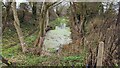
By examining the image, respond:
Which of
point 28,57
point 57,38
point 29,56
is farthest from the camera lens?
point 57,38

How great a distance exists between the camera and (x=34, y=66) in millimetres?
4531

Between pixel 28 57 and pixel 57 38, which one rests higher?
pixel 28 57

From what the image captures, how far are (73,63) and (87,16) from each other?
9.27 ft

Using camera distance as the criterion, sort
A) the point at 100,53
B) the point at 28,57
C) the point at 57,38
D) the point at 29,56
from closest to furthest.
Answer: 1. the point at 100,53
2. the point at 28,57
3. the point at 29,56
4. the point at 57,38

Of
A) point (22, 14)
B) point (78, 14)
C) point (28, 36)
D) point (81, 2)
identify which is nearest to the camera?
point (81, 2)

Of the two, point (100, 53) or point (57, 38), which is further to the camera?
point (57, 38)

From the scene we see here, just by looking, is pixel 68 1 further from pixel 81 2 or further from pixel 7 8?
pixel 7 8

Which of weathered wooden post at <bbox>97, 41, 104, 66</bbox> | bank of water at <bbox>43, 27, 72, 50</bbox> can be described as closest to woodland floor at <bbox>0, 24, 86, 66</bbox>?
bank of water at <bbox>43, 27, 72, 50</bbox>

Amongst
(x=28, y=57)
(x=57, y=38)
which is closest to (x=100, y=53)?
(x=28, y=57)

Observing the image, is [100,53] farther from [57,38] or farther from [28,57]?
[57,38]

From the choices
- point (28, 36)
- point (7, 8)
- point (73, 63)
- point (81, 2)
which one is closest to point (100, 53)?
point (73, 63)

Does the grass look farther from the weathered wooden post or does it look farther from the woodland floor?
the weathered wooden post

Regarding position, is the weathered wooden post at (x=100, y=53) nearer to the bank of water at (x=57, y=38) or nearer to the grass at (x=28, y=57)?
the grass at (x=28, y=57)

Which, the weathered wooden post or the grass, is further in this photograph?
the grass
